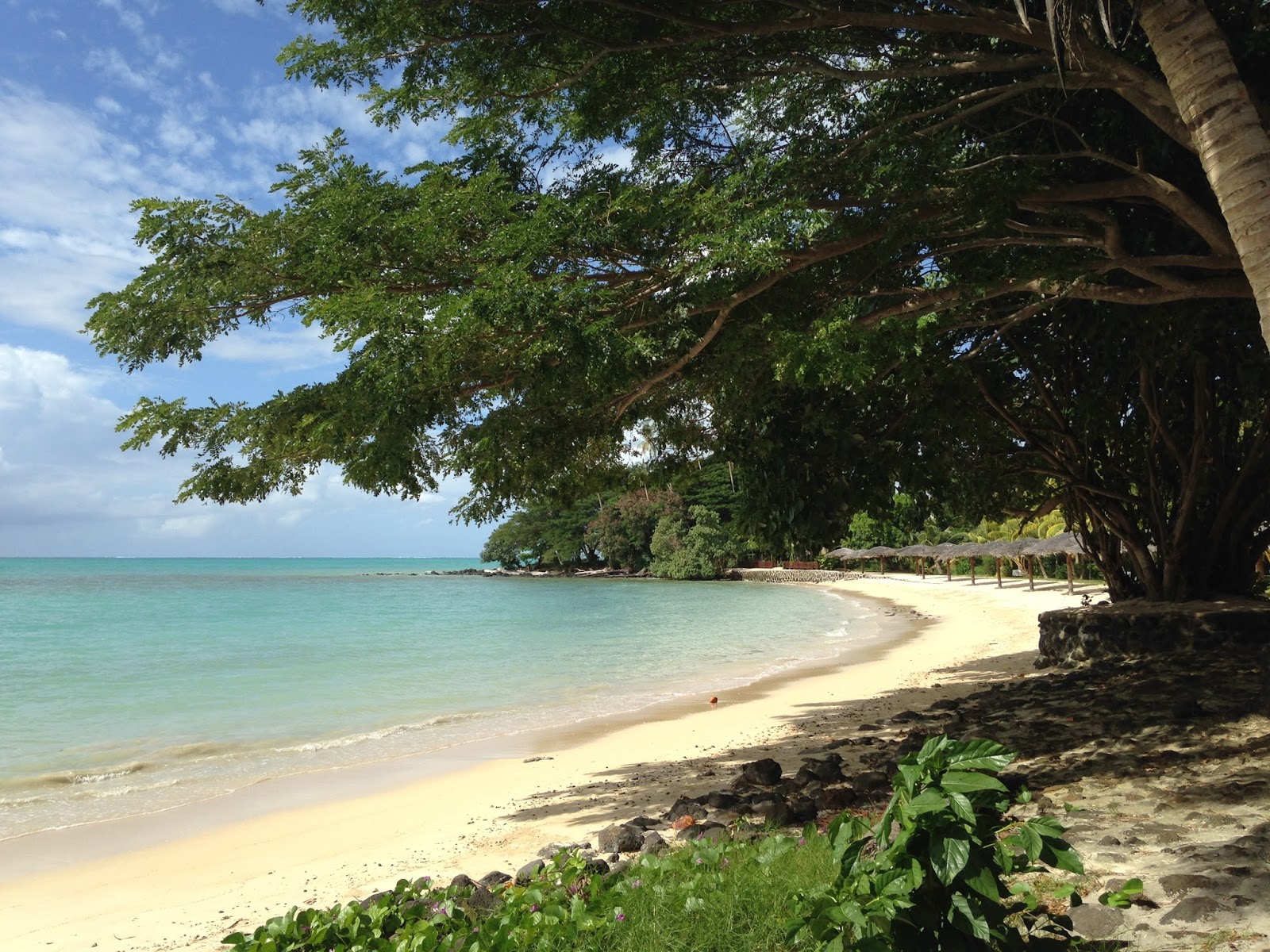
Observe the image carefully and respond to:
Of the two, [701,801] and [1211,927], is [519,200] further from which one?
[1211,927]

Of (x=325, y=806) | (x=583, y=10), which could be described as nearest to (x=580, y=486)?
(x=325, y=806)

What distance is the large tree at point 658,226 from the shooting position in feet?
19.8

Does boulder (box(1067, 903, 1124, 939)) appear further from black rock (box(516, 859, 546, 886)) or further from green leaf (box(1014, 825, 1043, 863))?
black rock (box(516, 859, 546, 886))

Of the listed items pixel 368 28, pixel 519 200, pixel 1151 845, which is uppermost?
pixel 368 28

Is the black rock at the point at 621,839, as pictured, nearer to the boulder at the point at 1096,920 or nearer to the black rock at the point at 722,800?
the black rock at the point at 722,800

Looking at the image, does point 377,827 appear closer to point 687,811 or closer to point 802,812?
point 687,811

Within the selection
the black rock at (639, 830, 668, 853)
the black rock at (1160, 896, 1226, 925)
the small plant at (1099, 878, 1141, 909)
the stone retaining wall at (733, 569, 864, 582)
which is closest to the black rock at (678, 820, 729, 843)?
the black rock at (639, 830, 668, 853)

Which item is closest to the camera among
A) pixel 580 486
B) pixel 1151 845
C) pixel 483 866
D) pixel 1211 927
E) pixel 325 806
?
pixel 1211 927

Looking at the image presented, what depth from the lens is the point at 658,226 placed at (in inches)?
265

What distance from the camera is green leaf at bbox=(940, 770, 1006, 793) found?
2477mm

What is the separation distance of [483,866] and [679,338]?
3977 mm

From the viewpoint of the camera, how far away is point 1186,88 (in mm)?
4699

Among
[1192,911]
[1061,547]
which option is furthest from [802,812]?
[1061,547]

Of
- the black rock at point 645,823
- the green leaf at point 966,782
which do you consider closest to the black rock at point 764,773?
the black rock at point 645,823
